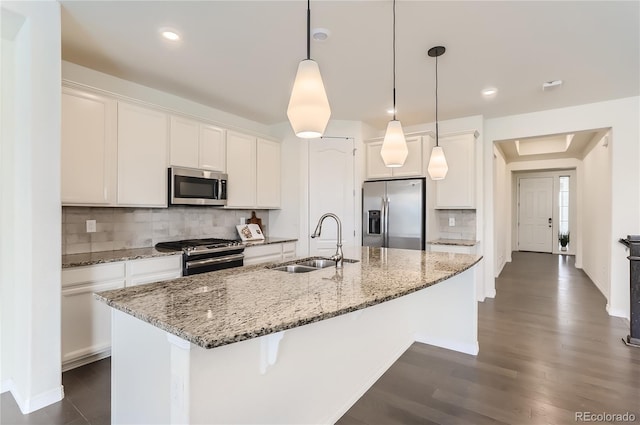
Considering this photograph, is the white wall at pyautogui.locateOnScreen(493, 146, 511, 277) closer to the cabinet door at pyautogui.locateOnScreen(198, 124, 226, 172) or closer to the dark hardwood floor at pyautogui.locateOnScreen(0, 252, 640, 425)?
the dark hardwood floor at pyautogui.locateOnScreen(0, 252, 640, 425)

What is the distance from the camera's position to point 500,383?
230cm

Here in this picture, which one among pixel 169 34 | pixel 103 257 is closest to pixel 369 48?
pixel 169 34

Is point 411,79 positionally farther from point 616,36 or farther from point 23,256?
point 23,256

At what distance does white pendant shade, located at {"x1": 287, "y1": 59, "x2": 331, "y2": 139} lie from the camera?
147 cm

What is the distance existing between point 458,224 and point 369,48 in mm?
2962

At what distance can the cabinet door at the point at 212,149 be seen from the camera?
3.57 metres

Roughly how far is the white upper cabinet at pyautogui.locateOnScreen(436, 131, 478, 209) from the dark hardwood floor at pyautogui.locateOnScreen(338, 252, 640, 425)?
1.43 m

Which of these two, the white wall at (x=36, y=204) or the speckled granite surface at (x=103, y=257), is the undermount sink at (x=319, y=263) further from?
the white wall at (x=36, y=204)

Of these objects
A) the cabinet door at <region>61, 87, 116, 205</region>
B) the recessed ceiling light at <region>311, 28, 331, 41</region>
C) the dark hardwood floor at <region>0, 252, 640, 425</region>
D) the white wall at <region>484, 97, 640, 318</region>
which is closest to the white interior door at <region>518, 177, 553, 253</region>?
the white wall at <region>484, 97, 640, 318</region>

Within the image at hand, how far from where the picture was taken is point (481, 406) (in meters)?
2.04

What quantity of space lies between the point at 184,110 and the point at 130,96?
0.59 m

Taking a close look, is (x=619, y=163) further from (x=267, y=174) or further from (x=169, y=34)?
(x=169, y=34)

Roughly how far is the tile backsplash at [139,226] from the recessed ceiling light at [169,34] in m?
1.67

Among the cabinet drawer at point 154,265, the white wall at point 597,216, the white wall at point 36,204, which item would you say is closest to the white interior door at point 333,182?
the cabinet drawer at point 154,265
